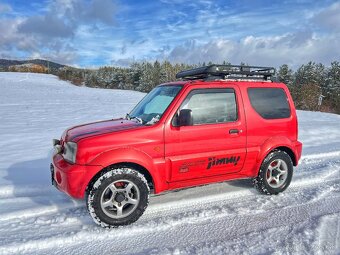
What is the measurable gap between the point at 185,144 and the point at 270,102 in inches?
70.0

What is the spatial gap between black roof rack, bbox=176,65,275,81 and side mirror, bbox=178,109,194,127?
89 cm

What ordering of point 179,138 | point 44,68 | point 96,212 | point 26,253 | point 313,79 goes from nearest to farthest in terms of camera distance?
point 26,253 → point 96,212 → point 179,138 → point 313,79 → point 44,68

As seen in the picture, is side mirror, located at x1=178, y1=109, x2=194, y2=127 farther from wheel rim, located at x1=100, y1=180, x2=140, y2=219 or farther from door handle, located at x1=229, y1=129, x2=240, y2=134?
wheel rim, located at x1=100, y1=180, x2=140, y2=219

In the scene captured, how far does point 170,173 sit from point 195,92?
1205mm

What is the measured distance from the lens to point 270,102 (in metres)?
5.29

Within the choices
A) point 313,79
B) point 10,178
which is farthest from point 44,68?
point 10,178

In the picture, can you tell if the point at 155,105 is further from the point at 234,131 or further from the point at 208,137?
the point at 234,131

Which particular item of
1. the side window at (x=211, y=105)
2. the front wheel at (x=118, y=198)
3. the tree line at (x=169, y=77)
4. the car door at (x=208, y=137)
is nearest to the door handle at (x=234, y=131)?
the car door at (x=208, y=137)

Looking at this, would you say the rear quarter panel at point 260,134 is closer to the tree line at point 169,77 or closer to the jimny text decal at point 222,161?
the jimny text decal at point 222,161

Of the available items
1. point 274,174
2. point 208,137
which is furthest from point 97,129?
point 274,174

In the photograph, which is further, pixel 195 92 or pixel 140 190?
pixel 195 92

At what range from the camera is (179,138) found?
4414 millimetres

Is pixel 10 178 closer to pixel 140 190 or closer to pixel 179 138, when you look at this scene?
pixel 140 190

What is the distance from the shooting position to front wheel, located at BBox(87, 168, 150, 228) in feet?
13.2
